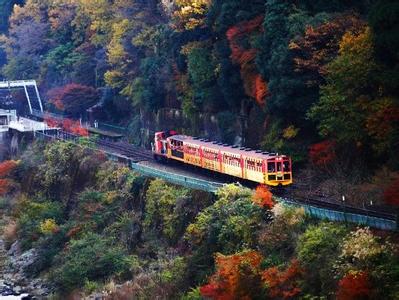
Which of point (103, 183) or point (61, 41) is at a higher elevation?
point (61, 41)

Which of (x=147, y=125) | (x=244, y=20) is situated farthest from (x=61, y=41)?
(x=244, y=20)

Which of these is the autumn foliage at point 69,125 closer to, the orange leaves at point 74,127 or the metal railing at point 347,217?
the orange leaves at point 74,127

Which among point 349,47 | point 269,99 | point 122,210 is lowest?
point 122,210

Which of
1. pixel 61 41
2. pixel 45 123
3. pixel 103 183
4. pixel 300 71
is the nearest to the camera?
pixel 300 71

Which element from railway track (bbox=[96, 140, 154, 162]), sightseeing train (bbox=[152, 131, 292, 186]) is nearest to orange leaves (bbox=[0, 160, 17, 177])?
railway track (bbox=[96, 140, 154, 162])

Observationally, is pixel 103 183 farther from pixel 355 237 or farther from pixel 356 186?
pixel 355 237

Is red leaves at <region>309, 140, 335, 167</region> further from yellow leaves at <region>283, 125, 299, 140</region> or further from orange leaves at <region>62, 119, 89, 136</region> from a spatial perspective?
orange leaves at <region>62, 119, 89, 136</region>

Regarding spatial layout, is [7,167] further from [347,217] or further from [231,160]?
[347,217]
